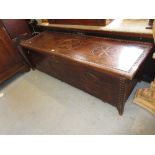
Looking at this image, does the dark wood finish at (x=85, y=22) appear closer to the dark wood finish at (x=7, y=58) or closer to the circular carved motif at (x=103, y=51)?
the circular carved motif at (x=103, y=51)

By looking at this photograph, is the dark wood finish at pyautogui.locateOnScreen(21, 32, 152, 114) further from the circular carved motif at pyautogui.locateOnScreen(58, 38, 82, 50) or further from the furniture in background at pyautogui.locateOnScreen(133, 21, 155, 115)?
the furniture in background at pyautogui.locateOnScreen(133, 21, 155, 115)

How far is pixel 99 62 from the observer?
3.45 ft

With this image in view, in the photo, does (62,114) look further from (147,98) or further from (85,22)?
(85,22)

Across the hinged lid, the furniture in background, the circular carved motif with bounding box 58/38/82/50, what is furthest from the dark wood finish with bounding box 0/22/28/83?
the furniture in background

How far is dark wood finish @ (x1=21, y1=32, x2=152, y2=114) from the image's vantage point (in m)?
0.98

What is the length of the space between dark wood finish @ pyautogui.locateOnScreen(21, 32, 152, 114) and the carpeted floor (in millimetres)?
139

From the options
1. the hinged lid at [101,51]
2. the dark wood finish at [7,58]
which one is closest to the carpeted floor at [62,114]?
the dark wood finish at [7,58]

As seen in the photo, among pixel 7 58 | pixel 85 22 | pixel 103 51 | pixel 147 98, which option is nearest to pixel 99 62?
pixel 103 51

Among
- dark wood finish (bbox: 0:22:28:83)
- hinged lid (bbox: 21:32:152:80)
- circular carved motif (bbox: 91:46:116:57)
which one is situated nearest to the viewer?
hinged lid (bbox: 21:32:152:80)
